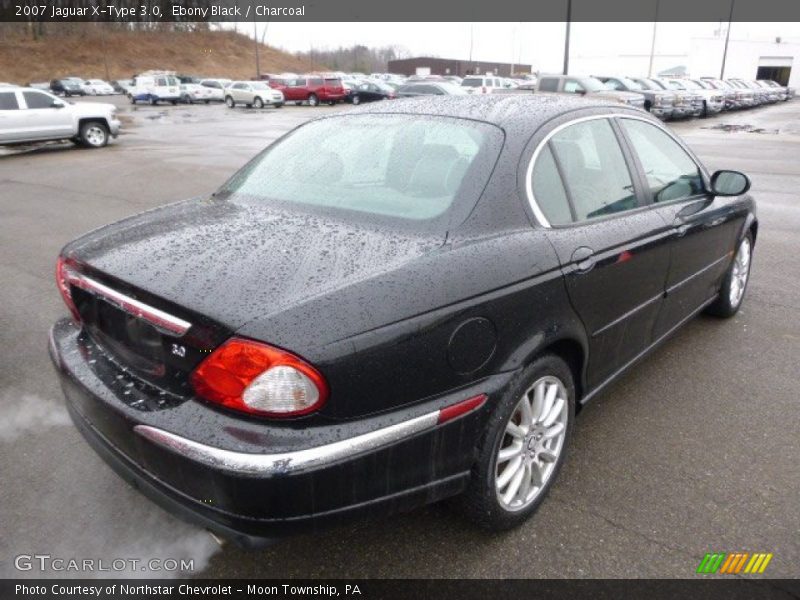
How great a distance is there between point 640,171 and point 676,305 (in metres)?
0.84

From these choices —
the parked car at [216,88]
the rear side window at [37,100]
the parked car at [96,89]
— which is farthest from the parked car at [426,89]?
the parked car at [96,89]

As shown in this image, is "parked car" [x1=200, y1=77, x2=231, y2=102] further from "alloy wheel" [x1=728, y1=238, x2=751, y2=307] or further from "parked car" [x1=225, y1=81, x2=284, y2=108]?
"alloy wheel" [x1=728, y1=238, x2=751, y2=307]

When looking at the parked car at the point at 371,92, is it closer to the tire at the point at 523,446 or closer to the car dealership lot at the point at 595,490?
the car dealership lot at the point at 595,490

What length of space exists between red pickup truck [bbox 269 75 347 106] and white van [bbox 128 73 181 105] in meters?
7.30

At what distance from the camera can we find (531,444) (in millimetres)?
2471

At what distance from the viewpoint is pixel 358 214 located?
2453 millimetres

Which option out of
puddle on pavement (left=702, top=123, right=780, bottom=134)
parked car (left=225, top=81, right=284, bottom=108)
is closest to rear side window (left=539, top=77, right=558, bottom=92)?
puddle on pavement (left=702, top=123, right=780, bottom=134)

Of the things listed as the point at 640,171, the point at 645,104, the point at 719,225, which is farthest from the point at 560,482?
the point at 645,104

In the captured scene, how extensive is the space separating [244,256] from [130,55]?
8400 cm

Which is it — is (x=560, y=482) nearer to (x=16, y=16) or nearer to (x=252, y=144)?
(x=252, y=144)

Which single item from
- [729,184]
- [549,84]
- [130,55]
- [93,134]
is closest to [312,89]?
[549,84]

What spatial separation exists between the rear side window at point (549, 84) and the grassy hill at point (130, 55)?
59776mm

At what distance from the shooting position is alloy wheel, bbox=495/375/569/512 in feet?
7.79

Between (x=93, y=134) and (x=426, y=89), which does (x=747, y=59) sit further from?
(x=93, y=134)
